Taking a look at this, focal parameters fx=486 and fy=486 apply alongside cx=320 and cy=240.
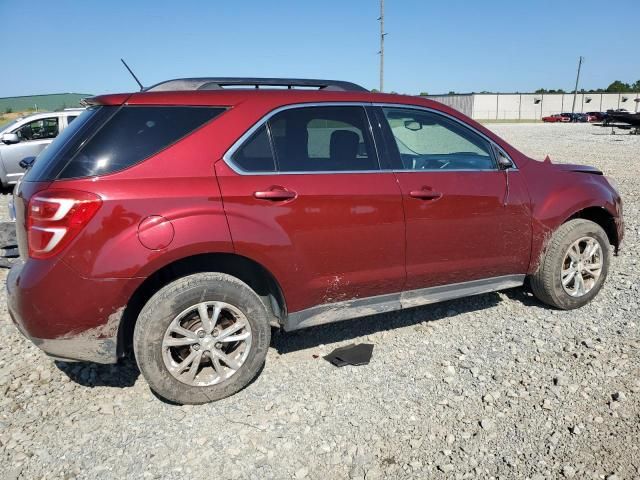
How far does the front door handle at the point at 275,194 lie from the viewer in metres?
2.88

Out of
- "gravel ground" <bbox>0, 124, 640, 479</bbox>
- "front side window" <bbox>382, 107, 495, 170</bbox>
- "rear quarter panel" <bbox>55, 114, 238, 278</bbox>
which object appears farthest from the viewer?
"front side window" <bbox>382, 107, 495, 170</bbox>

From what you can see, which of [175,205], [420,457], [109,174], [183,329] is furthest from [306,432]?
[109,174]

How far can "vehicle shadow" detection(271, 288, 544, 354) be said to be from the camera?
150 inches

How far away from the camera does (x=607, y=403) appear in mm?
2881

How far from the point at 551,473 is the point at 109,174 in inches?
107

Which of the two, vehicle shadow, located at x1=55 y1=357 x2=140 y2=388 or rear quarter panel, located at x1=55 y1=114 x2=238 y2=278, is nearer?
rear quarter panel, located at x1=55 y1=114 x2=238 y2=278

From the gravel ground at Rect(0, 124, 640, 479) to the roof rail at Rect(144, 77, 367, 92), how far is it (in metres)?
1.90

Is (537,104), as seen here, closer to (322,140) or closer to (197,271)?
(322,140)

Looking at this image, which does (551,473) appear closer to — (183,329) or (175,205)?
(183,329)

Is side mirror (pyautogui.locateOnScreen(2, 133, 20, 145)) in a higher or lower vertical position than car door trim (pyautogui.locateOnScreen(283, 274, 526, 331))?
higher

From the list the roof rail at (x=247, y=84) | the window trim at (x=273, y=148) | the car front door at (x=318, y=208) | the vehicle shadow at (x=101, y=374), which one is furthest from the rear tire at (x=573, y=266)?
the vehicle shadow at (x=101, y=374)

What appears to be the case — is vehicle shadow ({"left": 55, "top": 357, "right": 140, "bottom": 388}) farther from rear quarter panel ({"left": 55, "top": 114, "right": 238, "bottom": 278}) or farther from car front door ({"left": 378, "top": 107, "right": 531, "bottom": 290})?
car front door ({"left": 378, "top": 107, "right": 531, "bottom": 290})

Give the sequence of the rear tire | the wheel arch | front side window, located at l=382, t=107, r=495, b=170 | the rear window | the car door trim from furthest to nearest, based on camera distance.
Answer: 1. the rear tire
2. front side window, located at l=382, t=107, r=495, b=170
3. the car door trim
4. the wheel arch
5. the rear window

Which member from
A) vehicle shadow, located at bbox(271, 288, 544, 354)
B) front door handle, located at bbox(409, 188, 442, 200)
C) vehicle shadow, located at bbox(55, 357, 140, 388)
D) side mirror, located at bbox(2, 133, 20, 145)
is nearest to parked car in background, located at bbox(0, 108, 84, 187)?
side mirror, located at bbox(2, 133, 20, 145)
